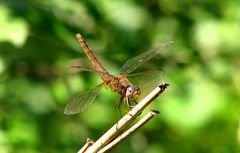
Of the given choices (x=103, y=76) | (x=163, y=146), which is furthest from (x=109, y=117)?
(x=103, y=76)

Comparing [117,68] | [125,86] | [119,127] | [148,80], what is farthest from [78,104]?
[117,68]

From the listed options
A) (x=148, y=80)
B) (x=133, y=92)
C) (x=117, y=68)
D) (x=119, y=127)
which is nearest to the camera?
(x=119, y=127)

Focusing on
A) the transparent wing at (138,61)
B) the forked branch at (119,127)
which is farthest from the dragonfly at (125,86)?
the forked branch at (119,127)

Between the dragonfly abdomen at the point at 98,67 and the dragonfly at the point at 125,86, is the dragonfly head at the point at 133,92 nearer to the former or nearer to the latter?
the dragonfly at the point at 125,86

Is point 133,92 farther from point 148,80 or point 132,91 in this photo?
point 148,80

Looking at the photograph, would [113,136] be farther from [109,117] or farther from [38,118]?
[109,117]

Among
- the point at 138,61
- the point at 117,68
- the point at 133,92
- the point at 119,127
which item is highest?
the point at 117,68
